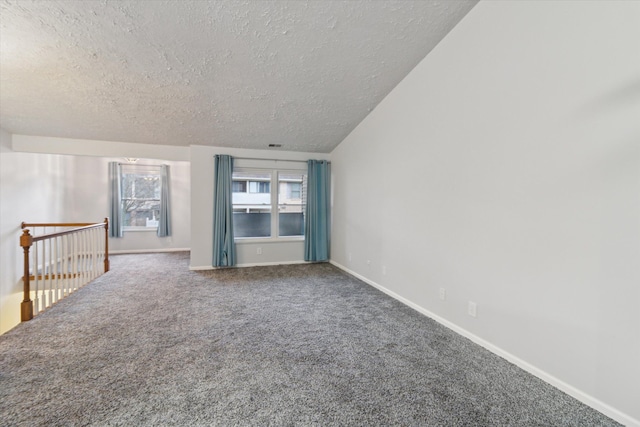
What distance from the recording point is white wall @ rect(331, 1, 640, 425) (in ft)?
4.94

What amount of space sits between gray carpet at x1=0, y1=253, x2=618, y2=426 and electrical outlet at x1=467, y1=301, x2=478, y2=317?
0.27m

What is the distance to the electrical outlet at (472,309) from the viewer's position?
2371mm

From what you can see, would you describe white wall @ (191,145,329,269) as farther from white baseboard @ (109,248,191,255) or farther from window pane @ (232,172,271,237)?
white baseboard @ (109,248,191,255)

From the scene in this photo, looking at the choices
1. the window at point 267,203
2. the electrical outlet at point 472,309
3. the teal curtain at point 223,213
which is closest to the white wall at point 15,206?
the teal curtain at point 223,213

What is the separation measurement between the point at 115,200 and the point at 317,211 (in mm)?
4973

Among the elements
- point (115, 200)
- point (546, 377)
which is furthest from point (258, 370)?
point (115, 200)

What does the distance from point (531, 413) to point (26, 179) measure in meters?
7.42

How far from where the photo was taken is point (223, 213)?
4.81 metres

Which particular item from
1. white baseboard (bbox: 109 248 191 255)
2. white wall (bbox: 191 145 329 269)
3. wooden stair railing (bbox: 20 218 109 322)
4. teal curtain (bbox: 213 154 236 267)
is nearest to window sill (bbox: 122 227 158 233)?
white baseboard (bbox: 109 248 191 255)

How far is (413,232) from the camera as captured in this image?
10.2 ft

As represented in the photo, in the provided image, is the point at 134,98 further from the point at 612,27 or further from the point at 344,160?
the point at 612,27

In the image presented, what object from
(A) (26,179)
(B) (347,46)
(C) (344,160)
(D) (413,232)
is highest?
(B) (347,46)

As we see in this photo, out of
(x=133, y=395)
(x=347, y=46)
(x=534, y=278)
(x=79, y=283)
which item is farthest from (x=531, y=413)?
(x=79, y=283)

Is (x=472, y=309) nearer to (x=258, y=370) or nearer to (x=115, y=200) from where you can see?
(x=258, y=370)
